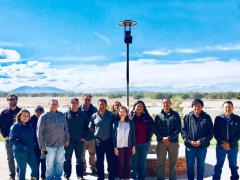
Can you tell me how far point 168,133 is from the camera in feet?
25.3

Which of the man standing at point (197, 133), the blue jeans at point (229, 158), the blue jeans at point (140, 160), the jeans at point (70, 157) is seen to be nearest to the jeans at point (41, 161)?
the jeans at point (70, 157)

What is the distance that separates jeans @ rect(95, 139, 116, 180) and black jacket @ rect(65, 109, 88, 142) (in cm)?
42

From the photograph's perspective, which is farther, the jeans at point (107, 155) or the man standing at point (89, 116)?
the man standing at point (89, 116)

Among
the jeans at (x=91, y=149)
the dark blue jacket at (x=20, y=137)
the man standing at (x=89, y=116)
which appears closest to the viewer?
the dark blue jacket at (x=20, y=137)

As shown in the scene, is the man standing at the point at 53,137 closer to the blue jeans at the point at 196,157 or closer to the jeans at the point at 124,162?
the jeans at the point at 124,162

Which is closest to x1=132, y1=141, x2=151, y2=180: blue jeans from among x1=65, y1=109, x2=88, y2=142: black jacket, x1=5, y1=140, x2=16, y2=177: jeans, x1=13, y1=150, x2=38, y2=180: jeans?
x1=65, y1=109, x2=88, y2=142: black jacket

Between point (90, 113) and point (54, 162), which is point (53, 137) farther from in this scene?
point (90, 113)

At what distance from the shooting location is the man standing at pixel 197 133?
24.4 feet

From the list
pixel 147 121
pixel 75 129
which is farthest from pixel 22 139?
pixel 147 121

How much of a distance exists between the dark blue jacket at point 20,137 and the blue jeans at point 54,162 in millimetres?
404

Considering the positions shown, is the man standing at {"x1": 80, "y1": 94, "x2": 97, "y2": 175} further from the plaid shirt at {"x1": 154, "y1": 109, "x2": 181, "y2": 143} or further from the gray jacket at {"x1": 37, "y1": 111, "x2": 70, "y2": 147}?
the plaid shirt at {"x1": 154, "y1": 109, "x2": 181, "y2": 143}

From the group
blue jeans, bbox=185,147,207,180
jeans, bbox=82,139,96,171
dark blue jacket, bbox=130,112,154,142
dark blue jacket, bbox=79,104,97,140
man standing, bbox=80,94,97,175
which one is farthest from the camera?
jeans, bbox=82,139,96,171

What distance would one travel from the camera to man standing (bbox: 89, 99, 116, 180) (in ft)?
25.0

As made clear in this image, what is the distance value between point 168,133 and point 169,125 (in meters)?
0.17
